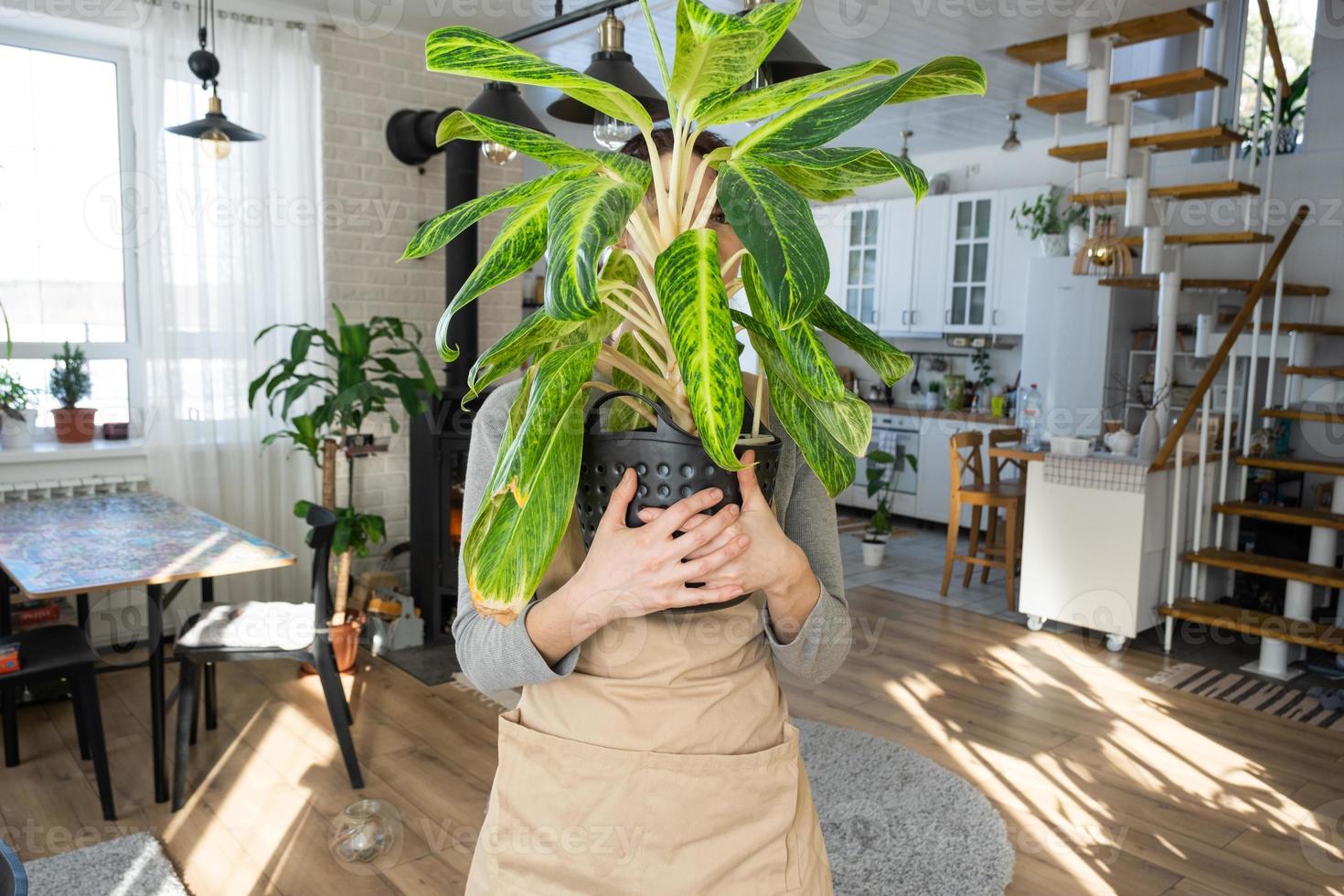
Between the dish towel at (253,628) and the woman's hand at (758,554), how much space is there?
90.6 inches

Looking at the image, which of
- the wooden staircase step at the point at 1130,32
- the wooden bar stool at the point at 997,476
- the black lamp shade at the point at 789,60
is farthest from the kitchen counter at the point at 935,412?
the black lamp shade at the point at 789,60

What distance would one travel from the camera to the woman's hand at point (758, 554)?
0.85m

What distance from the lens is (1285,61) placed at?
6.09 m

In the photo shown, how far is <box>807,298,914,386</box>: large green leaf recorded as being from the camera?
2.77 ft

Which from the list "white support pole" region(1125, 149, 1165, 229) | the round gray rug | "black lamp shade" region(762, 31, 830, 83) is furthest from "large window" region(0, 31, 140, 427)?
"white support pole" region(1125, 149, 1165, 229)

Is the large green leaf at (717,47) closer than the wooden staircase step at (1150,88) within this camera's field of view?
Yes

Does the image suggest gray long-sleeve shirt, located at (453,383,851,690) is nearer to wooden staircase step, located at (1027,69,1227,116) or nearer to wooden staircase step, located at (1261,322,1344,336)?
wooden staircase step, located at (1027,69,1227,116)

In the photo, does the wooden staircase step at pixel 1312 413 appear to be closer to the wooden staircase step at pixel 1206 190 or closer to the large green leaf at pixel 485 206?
the wooden staircase step at pixel 1206 190

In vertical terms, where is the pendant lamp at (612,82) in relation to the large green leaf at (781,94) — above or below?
above

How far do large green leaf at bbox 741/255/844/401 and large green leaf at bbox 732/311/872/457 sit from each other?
3cm

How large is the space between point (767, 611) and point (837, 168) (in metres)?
0.46

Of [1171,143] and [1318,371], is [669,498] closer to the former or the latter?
[1171,143]

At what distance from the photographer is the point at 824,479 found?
83cm

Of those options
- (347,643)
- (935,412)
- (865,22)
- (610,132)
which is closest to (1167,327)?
(865,22)
